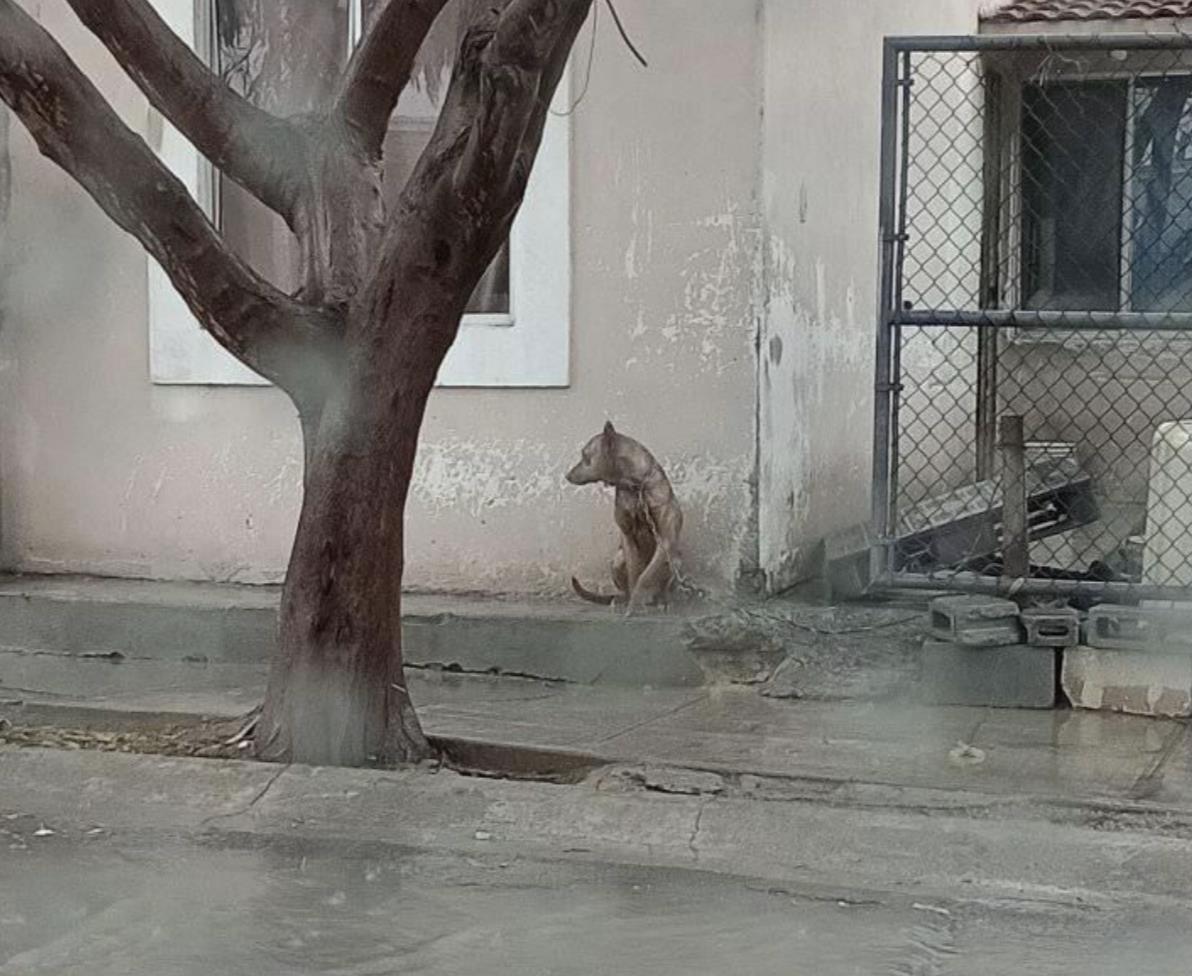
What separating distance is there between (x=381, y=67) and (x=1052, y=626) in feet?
9.78

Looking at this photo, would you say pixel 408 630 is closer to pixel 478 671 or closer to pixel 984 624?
pixel 478 671

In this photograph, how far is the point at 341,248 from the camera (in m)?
5.85

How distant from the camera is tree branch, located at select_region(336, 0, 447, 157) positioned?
5.79 meters

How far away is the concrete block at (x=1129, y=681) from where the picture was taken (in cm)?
630

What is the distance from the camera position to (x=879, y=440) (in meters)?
6.66

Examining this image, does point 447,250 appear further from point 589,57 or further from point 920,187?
point 920,187

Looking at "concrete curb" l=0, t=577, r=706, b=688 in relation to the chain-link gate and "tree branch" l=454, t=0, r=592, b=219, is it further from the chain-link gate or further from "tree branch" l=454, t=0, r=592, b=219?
"tree branch" l=454, t=0, r=592, b=219

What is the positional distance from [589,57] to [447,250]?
85.8 inches

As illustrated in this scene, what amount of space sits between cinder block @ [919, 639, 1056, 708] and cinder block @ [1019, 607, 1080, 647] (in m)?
0.05

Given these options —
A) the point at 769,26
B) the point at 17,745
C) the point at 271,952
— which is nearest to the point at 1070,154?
the point at 769,26

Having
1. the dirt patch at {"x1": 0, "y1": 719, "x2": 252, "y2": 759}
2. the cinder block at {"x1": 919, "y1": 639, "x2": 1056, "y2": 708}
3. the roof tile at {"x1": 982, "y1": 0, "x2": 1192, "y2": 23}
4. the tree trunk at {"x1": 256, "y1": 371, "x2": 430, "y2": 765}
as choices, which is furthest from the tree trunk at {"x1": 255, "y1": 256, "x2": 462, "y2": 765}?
the roof tile at {"x1": 982, "y1": 0, "x2": 1192, "y2": 23}

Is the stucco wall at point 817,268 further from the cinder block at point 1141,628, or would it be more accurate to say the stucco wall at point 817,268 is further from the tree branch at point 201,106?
the tree branch at point 201,106

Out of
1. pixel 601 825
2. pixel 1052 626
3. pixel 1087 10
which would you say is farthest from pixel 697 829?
pixel 1087 10

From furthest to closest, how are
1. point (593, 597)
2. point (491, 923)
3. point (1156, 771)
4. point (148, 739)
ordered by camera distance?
point (593, 597)
point (148, 739)
point (1156, 771)
point (491, 923)
